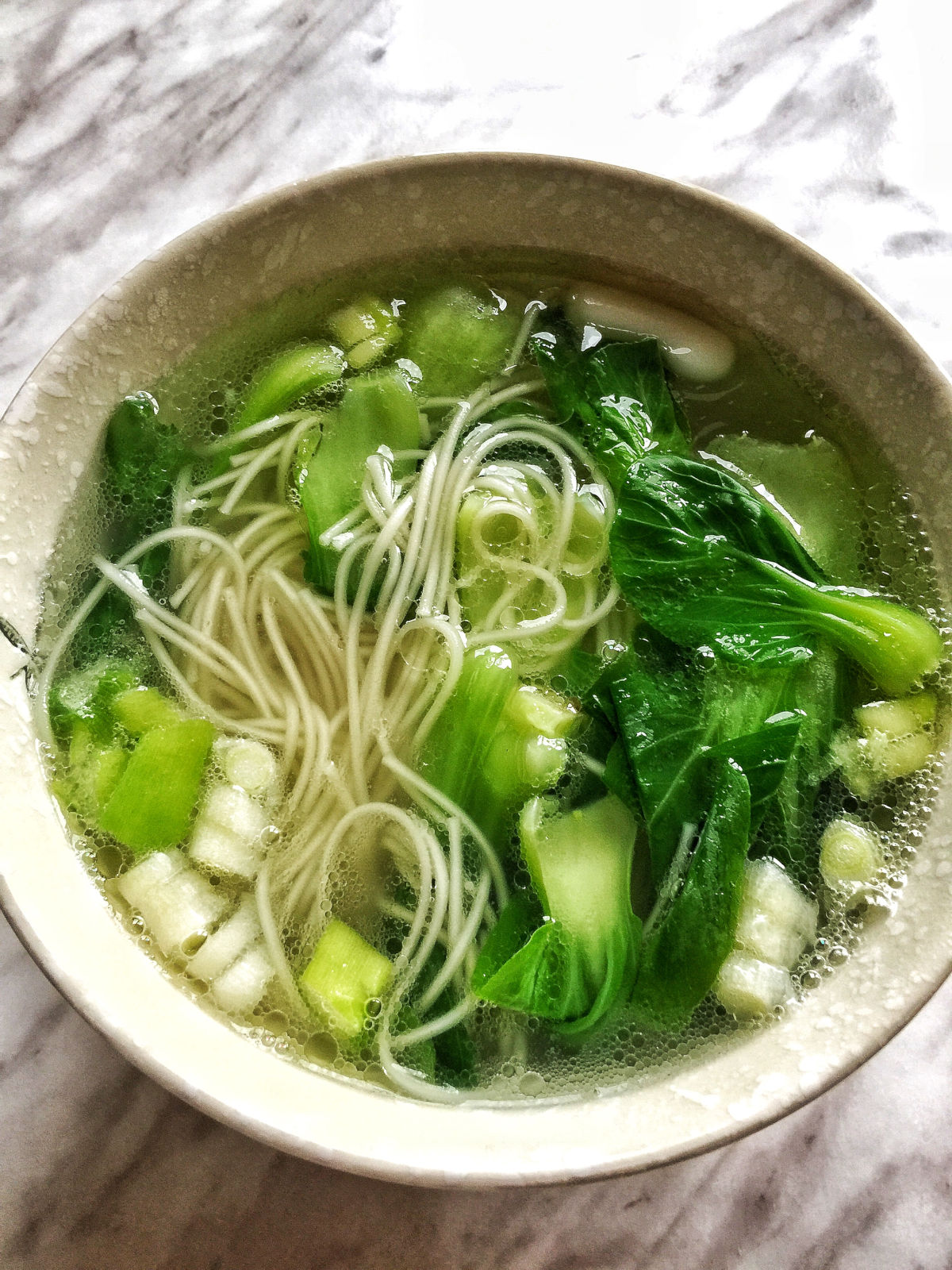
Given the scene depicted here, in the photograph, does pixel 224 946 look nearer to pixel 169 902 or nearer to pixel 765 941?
pixel 169 902

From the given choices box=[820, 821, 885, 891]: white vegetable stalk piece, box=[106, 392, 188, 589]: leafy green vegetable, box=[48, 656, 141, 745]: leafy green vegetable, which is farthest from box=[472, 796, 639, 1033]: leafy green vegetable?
box=[106, 392, 188, 589]: leafy green vegetable

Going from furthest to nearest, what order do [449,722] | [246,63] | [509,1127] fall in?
[246,63], [449,722], [509,1127]

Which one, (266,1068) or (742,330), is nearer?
(266,1068)

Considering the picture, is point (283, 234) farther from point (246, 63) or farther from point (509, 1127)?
point (509, 1127)

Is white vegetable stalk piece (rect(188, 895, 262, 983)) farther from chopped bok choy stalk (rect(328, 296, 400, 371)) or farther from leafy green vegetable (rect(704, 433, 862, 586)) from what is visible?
leafy green vegetable (rect(704, 433, 862, 586))

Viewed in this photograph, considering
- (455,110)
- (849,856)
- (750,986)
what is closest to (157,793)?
(750,986)

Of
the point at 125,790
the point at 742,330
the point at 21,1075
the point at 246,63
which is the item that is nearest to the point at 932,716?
the point at 742,330

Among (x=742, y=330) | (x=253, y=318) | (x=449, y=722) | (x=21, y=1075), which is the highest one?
(x=742, y=330)

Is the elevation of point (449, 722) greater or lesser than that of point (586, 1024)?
greater
